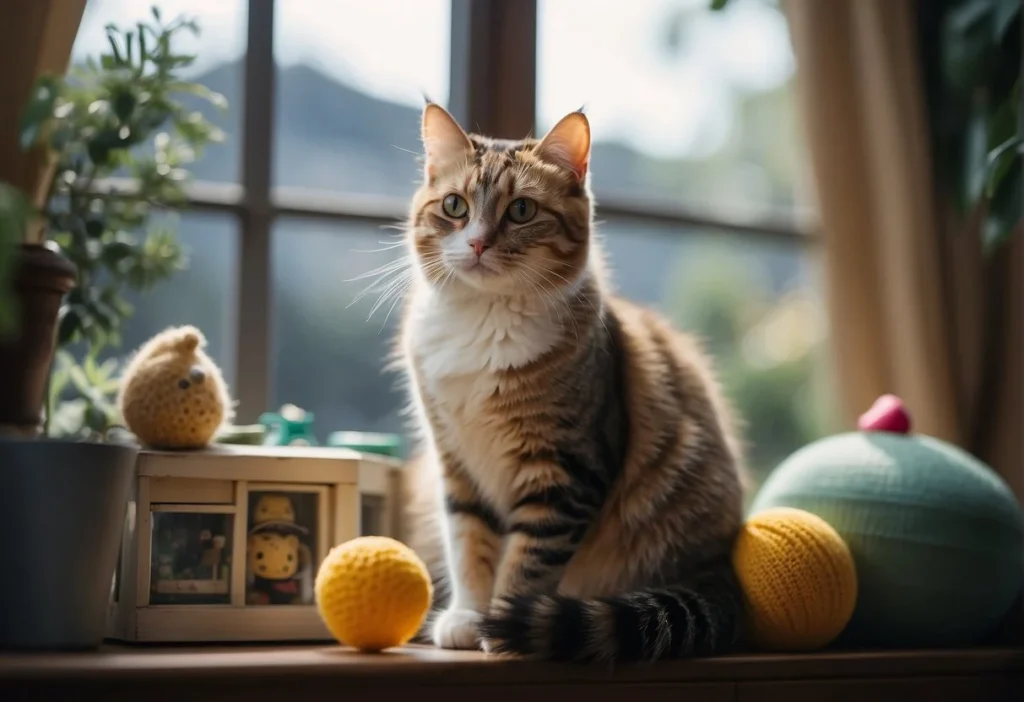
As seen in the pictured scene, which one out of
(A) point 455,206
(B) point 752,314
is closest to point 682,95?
(B) point 752,314

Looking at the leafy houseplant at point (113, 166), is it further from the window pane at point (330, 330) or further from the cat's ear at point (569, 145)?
the cat's ear at point (569, 145)

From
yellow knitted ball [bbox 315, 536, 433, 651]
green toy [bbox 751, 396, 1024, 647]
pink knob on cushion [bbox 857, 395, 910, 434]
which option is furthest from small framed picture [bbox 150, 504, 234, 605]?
pink knob on cushion [bbox 857, 395, 910, 434]

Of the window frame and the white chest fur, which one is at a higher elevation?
the window frame

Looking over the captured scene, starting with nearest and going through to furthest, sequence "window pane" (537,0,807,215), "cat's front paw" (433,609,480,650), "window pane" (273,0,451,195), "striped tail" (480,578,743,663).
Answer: "striped tail" (480,578,743,663)
"cat's front paw" (433,609,480,650)
"window pane" (273,0,451,195)
"window pane" (537,0,807,215)

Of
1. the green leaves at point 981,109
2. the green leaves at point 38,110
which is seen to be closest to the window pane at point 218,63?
the green leaves at point 38,110

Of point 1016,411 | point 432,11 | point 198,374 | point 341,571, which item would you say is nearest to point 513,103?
point 432,11

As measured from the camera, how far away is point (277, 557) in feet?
4.83

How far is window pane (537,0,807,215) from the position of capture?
216 cm

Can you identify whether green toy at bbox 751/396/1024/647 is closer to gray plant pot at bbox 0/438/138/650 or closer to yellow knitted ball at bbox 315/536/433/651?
yellow knitted ball at bbox 315/536/433/651

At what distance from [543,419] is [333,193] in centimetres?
80

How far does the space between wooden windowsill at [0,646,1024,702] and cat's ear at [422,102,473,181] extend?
679mm

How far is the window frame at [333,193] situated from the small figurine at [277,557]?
40 centimetres

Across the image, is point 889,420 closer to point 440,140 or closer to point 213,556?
point 440,140

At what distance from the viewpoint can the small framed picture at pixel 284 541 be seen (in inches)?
57.7
